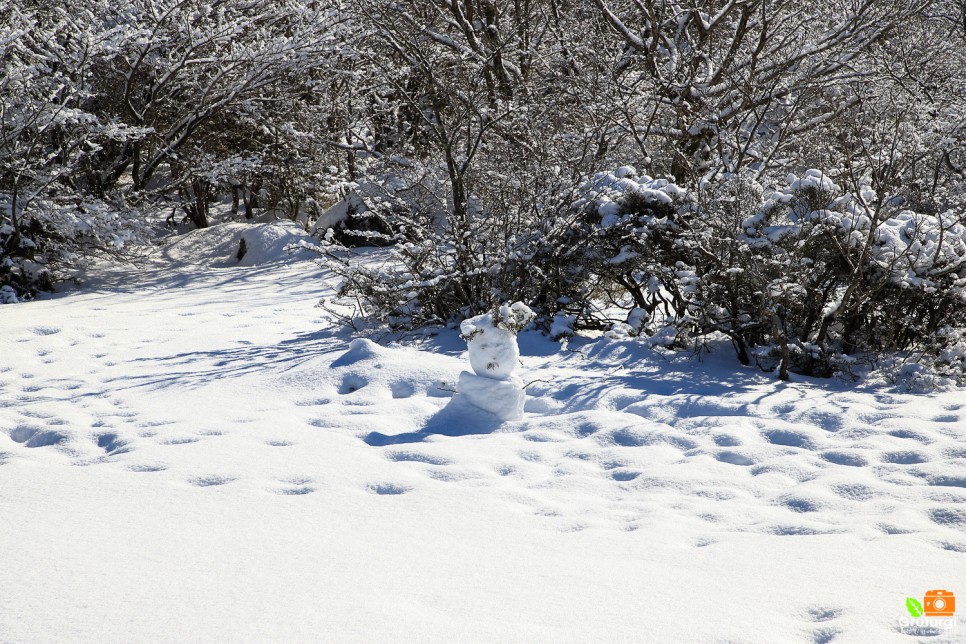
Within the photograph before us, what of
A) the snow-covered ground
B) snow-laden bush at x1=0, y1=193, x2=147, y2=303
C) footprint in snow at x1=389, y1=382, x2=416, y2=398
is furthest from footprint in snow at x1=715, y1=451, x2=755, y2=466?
snow-laden bush at x1=0, y1=193, x2=147, y2=303

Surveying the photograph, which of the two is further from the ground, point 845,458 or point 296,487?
point 296,487

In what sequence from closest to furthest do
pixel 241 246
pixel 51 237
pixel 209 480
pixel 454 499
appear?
pixel 454 499 → pixel 209 480 → pixel 51 237 → pixel 241 246

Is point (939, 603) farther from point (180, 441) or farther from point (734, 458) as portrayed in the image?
point (180, 441)

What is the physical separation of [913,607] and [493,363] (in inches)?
92.8

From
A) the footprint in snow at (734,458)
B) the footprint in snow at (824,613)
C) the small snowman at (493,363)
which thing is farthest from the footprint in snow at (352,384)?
the footprint in snow at (824,613)

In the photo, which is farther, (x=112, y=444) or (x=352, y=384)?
(x=352, y=384)

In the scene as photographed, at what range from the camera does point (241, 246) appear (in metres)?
11.3

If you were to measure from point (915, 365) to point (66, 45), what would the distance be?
11.1 m

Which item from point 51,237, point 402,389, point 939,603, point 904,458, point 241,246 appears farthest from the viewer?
point 241,246

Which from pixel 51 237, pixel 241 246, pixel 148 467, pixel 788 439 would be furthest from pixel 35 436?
pixel 241 246

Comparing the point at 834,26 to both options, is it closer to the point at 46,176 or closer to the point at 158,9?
the point at 158,9

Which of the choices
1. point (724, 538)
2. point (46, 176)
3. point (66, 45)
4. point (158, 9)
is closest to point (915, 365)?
point (724, 538)

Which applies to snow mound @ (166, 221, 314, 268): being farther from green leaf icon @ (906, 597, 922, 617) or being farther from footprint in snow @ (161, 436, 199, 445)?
green leaf icon @ (906, 597, 922, 617)

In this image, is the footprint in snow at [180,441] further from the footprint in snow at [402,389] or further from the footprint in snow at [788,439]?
the footprint in snow at [788,439]
